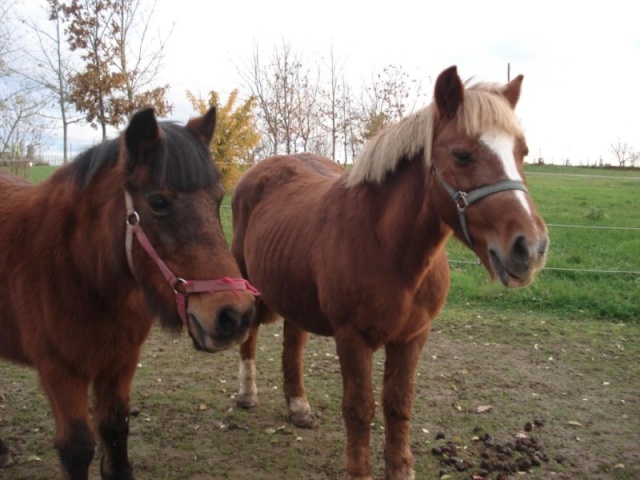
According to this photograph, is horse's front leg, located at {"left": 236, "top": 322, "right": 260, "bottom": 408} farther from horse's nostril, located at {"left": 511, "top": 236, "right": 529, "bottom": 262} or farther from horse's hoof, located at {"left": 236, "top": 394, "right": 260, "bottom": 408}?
horse's nostril, located at {"left": 511, "top": 236, "right": 529, "bottom": 262}

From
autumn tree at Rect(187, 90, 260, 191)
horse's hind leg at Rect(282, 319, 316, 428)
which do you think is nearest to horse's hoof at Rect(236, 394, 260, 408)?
horse's hind leg at Rect(282, 319, 316, 428)

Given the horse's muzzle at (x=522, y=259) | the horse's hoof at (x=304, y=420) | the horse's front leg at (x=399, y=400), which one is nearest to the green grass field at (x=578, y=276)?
the horse's hoof at (x=304, y=420)

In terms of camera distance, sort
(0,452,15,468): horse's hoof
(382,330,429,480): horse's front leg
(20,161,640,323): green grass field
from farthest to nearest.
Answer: (20,161,640,323): green grass field
(0,452,15,468): horse's hoof
(382,330,429,480): horse's front leg

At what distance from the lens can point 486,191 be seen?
7.32 feet

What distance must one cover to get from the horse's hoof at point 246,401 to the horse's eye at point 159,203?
2.65 m

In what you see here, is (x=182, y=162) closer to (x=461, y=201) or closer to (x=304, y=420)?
(x=461, y=201)

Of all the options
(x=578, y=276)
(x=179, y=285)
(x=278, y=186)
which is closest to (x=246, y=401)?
(x=278, y=186)

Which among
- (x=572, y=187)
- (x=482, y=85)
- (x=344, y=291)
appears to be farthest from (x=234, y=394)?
(x=572, y=187)

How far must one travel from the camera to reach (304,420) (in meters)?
3.96

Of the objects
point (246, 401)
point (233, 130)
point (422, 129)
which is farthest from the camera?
point (233, 130)

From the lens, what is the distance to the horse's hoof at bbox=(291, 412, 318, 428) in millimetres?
3957

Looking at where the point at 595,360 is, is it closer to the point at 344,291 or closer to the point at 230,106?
the point at 344,291

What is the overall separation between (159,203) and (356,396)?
1543 millimetres

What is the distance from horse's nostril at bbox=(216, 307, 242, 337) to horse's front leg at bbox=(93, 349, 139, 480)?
3.12 ft
